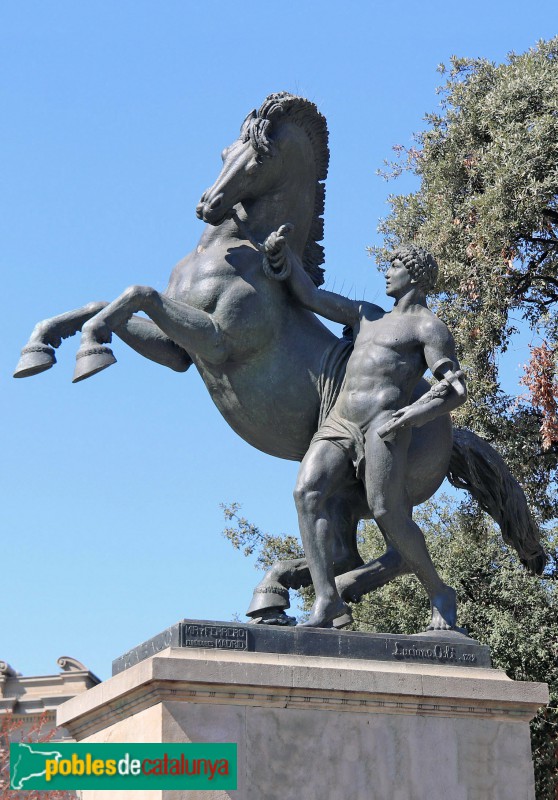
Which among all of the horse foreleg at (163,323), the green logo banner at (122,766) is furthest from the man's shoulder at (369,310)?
the green logo banner at (122,766)

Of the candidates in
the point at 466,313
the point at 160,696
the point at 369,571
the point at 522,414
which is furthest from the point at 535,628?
the point at 160,696

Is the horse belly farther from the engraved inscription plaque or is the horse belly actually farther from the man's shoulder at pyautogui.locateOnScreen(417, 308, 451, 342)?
the engraved inscription plaque

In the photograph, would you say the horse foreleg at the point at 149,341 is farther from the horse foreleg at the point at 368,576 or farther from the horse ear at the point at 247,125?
the horse foreleg at the point at 368,576

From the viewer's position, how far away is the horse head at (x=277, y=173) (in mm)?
8453

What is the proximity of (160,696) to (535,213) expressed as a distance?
1002 cm

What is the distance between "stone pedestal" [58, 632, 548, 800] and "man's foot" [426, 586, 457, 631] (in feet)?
1.12

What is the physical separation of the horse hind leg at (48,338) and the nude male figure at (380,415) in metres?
1.20

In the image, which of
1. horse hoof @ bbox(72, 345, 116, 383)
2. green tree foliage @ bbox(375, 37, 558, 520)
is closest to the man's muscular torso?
horse hoof @ bbox(72, 345, 116, 383)

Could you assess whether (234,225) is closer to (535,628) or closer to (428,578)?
(428,578)

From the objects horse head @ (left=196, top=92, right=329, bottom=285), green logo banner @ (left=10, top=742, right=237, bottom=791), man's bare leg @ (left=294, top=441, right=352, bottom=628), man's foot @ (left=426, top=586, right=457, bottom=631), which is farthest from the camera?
horse head @ (left=196, top=92, right=329, bottom=285)

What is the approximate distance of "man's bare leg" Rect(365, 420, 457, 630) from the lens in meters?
7.93

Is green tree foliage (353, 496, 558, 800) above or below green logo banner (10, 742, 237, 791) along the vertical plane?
above

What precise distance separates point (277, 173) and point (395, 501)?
2262 mm

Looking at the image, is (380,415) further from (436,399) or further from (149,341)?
(149,341)
